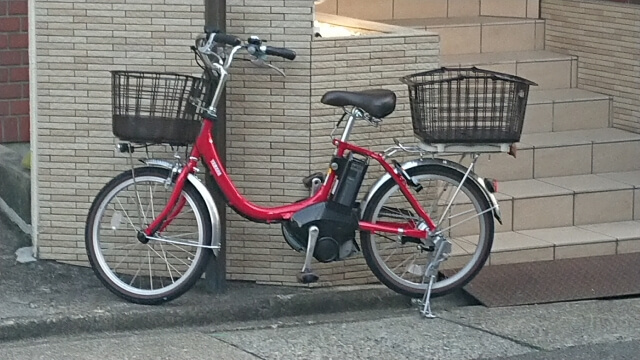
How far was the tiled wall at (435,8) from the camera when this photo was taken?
8703 millimetres

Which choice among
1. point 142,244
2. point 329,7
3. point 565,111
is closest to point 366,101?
point 142,244

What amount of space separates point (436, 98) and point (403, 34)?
25.3 inches

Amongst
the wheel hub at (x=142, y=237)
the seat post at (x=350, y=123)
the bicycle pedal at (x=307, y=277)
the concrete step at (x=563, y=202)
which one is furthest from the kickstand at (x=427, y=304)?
the wheel hub at (x=142, y=237)

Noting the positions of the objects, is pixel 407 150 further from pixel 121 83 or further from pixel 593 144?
pixel 593 144

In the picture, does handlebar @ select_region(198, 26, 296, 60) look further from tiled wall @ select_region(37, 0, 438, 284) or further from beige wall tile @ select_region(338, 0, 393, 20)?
beige wall tile @ select_region(338, 0, 393, 20)

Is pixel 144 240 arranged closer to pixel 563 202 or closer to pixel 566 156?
pixel 563 202

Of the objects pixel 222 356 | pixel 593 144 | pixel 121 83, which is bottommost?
pixel 222 356

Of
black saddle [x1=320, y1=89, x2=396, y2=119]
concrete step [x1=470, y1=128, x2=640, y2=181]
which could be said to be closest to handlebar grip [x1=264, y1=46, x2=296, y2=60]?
black saddle [x1=320, y1=89, x2=396, y2=119]

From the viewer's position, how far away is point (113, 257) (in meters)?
6.58

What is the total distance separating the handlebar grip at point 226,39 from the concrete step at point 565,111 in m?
2.68

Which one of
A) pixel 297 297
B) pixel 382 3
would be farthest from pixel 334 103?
pixel 382 3

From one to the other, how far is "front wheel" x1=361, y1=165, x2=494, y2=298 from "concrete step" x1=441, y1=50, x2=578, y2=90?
5.57 feet

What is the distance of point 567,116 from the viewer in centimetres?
809

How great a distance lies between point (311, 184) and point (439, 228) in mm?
720
